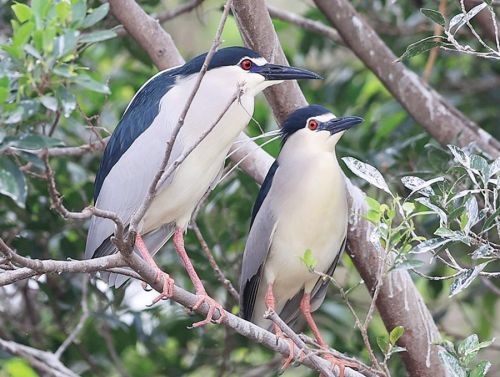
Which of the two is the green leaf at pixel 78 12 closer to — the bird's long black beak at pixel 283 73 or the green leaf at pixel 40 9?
the green leaf at pixel 40 9

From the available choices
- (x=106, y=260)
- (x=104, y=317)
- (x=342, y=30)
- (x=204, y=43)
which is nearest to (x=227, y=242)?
(x=104, y=317)

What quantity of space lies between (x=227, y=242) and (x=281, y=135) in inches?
29.7

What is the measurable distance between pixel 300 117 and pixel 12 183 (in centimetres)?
147

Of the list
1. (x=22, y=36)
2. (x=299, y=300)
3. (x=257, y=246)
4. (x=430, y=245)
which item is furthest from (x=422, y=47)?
(x=299, y=300)

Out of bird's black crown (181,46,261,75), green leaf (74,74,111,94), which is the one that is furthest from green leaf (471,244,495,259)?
bird's black crown (181,46,261,75)

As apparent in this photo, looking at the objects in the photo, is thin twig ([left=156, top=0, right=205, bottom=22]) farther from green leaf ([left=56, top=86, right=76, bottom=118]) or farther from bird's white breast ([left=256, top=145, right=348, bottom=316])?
→ green leaf ([left=56, top=86, right=76, bottom=118])

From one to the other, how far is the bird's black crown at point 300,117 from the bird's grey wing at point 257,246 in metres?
0.16

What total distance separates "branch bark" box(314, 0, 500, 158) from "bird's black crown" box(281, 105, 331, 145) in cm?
59

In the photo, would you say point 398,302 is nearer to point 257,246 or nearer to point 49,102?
point 257,246

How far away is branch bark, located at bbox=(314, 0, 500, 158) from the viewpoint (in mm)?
4262

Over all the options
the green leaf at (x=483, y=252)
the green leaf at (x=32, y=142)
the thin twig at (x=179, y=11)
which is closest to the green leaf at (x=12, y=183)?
the green leaf at (x=32, y=142)

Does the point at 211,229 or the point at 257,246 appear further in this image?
the point at 211,229

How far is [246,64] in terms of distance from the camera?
350 cm

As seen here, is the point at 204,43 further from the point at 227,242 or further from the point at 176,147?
the point at 176,147
